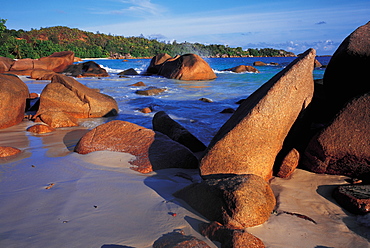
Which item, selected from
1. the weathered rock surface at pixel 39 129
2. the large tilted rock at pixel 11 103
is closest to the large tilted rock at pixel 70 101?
the large tilted rock at pixel 11 103

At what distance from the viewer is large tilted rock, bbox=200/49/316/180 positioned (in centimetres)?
341

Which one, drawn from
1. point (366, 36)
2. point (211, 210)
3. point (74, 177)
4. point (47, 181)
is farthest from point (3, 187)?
point (366, 36)

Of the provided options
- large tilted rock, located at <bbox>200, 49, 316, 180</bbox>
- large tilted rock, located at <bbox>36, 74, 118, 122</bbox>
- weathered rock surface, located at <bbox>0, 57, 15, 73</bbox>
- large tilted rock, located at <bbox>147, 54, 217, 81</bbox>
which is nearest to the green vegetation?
weathered rock surface, located at <bbox>0, 57, 15, 73</bbox>

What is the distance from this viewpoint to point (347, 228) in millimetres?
2674

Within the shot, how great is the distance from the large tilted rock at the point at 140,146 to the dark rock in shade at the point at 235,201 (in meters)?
1.21

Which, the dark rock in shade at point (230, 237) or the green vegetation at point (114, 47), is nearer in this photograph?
the dark rock in shade at point (230, 237)

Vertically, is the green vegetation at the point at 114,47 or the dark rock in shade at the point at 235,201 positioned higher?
the green vegetation at the point at 114,47

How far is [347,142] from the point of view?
3342mm

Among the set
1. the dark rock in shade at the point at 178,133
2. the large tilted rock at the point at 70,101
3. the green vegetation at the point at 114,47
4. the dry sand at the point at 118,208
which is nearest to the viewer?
the dry sand at the point at 118,208

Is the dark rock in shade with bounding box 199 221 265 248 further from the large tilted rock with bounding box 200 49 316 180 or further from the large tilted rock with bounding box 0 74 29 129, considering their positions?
the large tilted rock with bounding box 0 74 29 129

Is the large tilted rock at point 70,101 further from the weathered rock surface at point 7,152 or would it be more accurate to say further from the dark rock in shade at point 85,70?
the dark rock in shade at point 85,70

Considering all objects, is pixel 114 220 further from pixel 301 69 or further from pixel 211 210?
pixel 301 69

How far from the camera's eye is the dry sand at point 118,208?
7.85 feet

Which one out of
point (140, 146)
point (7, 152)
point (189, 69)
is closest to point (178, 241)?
point (140, 146)
